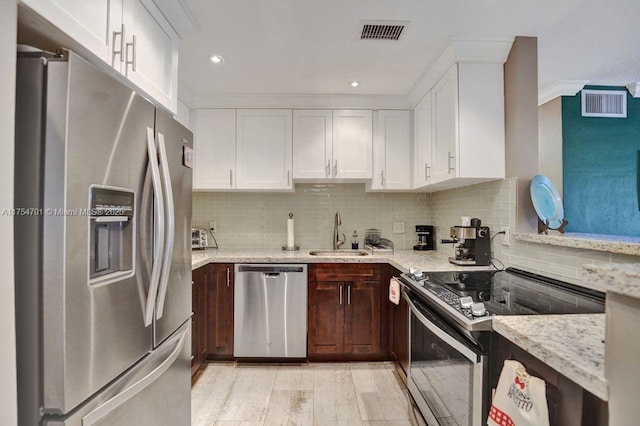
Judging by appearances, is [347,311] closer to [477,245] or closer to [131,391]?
[477,245]

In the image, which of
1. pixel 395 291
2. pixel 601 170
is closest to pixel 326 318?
pixel 395 291

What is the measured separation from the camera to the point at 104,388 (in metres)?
0.92

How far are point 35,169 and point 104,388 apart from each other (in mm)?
666

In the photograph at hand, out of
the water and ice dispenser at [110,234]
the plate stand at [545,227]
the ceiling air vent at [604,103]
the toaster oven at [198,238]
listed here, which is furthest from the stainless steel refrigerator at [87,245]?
the ceiling air vent at [604,103]

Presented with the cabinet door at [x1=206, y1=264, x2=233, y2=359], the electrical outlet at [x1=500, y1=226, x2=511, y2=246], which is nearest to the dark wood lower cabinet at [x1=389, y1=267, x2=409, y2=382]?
the electrical outlet at [x1=500, y1=226, x2=511, y2=246]

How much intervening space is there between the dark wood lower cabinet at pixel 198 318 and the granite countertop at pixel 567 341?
6.43ft

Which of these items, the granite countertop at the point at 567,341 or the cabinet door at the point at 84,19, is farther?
the cabinet door at the point at 84,19

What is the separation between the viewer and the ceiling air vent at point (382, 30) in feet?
5.67

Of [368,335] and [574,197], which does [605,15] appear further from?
[368,335]

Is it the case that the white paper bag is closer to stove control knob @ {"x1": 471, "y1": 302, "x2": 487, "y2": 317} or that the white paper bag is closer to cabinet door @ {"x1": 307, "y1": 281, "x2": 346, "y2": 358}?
cabinet door @ {"x1": 307, "y1": 281, "x2": 346, "y2": 358}

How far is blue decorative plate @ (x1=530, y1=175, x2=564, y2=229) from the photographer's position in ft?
5.70

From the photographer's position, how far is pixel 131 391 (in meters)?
1.01

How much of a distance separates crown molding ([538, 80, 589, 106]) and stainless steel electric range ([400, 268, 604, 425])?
1.94m

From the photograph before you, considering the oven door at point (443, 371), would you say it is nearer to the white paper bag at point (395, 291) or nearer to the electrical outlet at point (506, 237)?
the white paper bag at point (395, 291)
